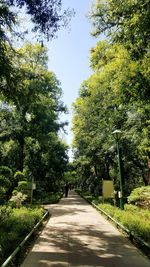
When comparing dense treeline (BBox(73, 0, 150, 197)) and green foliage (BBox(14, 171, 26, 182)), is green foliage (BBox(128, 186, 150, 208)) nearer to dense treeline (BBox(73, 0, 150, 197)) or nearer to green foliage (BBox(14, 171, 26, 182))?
dense treeline (BBox(73, 0, 150, 197))

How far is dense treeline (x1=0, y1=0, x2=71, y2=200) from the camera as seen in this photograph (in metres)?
10.0

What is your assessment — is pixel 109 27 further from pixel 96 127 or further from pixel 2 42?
pixel 96 127

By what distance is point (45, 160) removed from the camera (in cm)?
4000

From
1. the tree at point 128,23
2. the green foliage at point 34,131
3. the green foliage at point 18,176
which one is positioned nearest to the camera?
the tree at point 128,23

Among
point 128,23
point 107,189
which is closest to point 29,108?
point 107,189

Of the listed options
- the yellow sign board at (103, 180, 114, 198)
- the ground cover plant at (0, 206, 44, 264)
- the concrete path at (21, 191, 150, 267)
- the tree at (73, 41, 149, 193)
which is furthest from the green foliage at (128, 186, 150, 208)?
the ground cover plant at (0, 206, 44, 264)

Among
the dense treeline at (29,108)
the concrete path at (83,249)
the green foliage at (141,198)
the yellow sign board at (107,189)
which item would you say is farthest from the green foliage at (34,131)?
the concrete path at (83,249)

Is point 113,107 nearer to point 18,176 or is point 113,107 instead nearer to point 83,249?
point 18,176

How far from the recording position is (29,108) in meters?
27.4

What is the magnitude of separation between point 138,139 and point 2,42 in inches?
520

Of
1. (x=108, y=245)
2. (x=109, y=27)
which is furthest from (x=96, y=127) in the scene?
(x=108, y=245)

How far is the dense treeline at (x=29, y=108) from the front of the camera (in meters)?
10.0

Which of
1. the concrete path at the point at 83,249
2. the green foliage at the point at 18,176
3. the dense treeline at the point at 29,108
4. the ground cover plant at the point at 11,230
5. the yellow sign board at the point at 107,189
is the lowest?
the concrete path at the point at 83,249

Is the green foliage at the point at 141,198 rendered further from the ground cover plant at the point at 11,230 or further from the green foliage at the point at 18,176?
the green foliage at the point at 18,176
